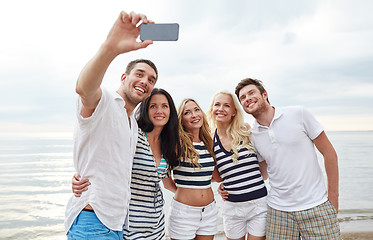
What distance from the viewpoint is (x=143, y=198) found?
3.26m

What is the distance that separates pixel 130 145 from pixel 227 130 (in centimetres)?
231

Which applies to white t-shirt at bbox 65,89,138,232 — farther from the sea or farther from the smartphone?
the sea

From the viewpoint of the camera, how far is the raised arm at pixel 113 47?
1.87 m

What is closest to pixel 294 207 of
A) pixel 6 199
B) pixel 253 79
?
pixel 253 79

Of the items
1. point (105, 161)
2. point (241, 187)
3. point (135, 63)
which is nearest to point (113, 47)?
point (105, 161)

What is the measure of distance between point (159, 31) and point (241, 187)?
290 centimetres

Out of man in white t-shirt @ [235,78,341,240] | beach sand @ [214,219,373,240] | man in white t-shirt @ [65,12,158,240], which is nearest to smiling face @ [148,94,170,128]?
man in white t-shirt @ [65,12,158,240]

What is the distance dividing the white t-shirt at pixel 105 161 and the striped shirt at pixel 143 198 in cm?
67

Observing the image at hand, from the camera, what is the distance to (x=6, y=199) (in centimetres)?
1257

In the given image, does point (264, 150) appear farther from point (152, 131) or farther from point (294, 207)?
point (152, 131)

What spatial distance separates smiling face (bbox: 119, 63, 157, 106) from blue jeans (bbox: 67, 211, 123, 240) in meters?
1.23

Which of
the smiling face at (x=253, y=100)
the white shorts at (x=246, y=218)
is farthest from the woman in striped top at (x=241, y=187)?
the smiling face at (x=253, y=100)

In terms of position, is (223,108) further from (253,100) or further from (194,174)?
(194,174)

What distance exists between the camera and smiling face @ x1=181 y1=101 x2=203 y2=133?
4316 millimetres
